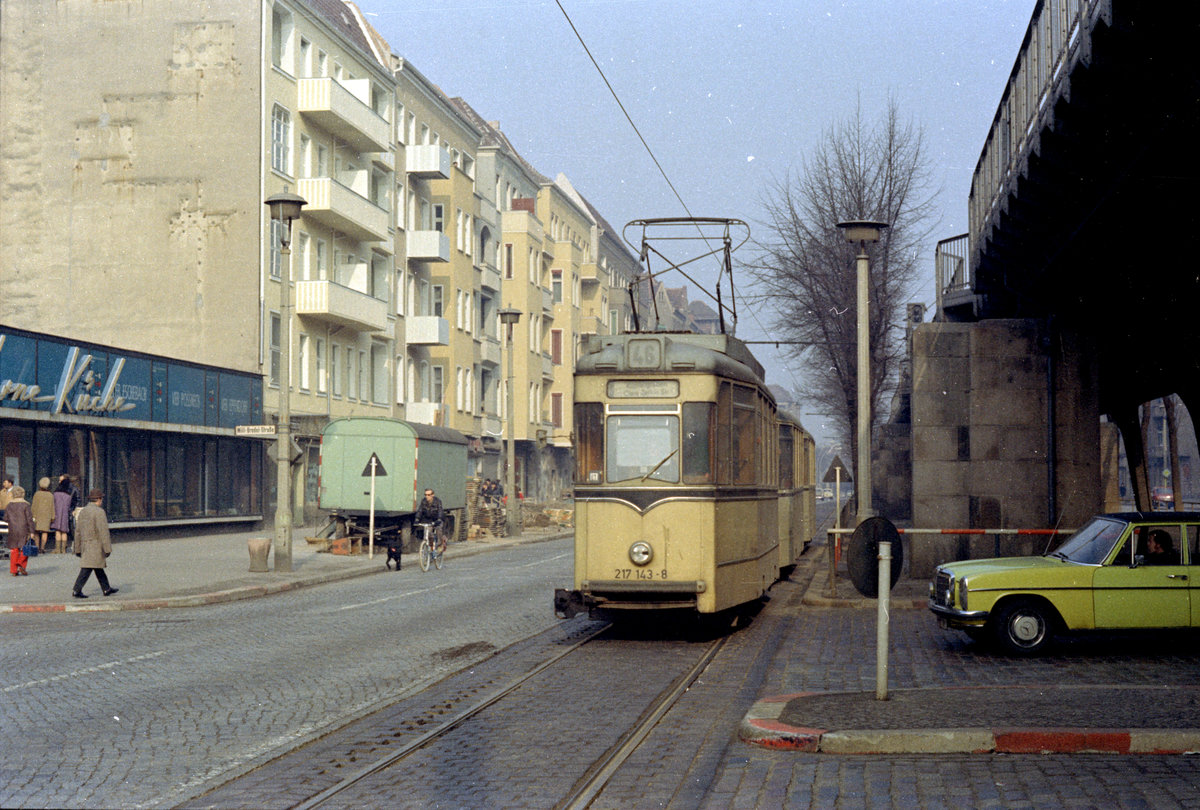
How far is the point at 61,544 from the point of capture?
29.8 m

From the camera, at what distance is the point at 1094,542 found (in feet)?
45.9

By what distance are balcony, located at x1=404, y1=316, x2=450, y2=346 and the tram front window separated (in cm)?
4127

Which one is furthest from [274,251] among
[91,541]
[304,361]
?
[91,541]

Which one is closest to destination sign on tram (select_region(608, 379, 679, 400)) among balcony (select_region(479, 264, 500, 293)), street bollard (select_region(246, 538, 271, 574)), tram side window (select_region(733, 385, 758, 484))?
tram side window (select_region(733, 385, 758, 484))

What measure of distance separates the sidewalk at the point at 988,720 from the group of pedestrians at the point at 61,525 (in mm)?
13462

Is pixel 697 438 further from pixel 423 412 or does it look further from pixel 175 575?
pixel 423 412

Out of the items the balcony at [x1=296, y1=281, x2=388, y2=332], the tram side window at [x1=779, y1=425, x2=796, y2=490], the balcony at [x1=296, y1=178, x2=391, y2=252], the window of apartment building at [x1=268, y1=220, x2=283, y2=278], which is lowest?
the tram side window at [x1=779, y1=425, x2=796, y2=490]

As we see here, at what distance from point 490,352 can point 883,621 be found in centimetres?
5649

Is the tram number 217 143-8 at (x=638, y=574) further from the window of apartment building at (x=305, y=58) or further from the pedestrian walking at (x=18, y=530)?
the window of apartment building at (x=305, y=58)

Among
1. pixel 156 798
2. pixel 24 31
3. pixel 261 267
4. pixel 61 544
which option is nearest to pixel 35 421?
pixel 61 544

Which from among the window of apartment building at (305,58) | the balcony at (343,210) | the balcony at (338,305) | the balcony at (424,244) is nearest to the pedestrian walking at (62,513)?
the balcony at (338,305)

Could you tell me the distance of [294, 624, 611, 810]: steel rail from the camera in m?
7.14

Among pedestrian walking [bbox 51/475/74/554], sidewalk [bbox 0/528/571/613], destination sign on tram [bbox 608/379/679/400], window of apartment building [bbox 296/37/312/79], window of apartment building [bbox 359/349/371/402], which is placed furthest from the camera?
window of apartment building [bbox 359/349/371/402]

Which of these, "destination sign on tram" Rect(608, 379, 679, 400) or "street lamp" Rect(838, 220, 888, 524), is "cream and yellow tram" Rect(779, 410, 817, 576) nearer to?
"street lamp" Rect(838, 220, 888, 524)
